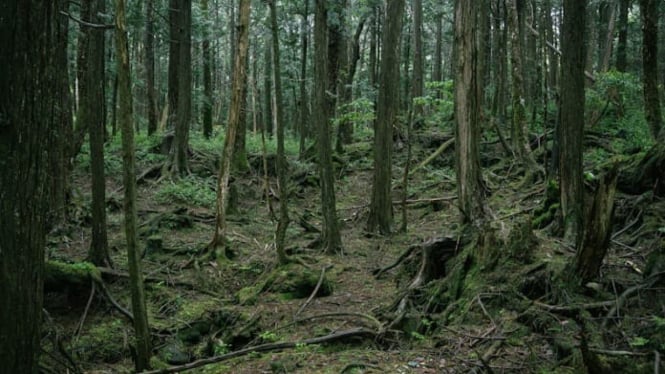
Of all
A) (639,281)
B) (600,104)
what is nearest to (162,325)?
(639,281)

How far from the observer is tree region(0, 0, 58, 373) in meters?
3.29

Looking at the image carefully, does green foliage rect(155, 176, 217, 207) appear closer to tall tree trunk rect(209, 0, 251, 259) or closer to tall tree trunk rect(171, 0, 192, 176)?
tall tree trunk rect(171, 0, 192, 176)

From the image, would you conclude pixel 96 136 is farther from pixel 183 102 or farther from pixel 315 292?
pixel 183 102

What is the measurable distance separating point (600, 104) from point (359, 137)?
34.0ft

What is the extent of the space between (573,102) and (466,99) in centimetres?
199

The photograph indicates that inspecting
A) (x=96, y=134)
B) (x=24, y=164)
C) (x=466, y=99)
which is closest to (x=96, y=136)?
(x=96, y=134)

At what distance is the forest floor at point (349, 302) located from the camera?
17.2ft

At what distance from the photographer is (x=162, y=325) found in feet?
29.5

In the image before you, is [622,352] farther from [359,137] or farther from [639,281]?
[359,137]

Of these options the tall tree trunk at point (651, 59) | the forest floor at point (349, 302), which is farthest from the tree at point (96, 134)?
the tall tree trunk at point (651, 59)

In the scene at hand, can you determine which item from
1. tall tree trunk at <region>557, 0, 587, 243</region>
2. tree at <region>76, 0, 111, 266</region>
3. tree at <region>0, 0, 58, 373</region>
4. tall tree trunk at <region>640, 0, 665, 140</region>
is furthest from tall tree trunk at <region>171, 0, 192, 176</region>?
tree at <region>0, 0, 58, 373</region>

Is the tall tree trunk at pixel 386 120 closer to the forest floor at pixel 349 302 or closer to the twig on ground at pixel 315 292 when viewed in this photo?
the forest floor at pixel 349 302

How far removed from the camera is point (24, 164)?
337cm

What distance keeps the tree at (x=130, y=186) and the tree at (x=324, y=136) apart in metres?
5.45
